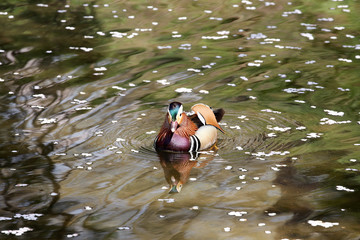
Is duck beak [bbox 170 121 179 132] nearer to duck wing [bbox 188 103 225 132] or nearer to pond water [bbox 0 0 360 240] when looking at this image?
pond water [bbox 0 0 360 240]

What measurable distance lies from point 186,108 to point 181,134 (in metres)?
1.77

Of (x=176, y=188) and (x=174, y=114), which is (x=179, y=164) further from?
(x=176, y=188)

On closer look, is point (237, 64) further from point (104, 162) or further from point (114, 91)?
point (104, 162)

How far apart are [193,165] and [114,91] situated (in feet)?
10.7

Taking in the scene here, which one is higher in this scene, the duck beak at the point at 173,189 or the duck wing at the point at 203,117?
the duck wing at the point at 203,117

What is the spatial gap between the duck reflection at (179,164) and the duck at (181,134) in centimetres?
9

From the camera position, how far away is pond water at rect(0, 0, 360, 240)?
800 centimetres

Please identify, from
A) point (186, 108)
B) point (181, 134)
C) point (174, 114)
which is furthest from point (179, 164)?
point (186, 108)

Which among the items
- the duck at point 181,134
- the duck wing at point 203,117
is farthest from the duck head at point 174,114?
the duck wing at point 203,117

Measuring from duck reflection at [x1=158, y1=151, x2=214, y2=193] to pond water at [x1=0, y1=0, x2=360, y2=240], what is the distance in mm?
33

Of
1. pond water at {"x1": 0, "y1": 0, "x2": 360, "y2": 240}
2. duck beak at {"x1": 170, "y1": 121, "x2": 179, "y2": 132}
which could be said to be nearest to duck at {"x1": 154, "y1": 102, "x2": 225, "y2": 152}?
duck beak at {"x1": 170, "y1": 121, "x2": 179, "y2": 132}

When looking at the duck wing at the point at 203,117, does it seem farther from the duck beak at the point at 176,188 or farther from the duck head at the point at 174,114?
the duck beak at the point at 176,188

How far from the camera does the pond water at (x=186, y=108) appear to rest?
26.2 ft

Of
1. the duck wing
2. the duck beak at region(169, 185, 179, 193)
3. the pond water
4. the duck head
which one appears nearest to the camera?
the pond water
